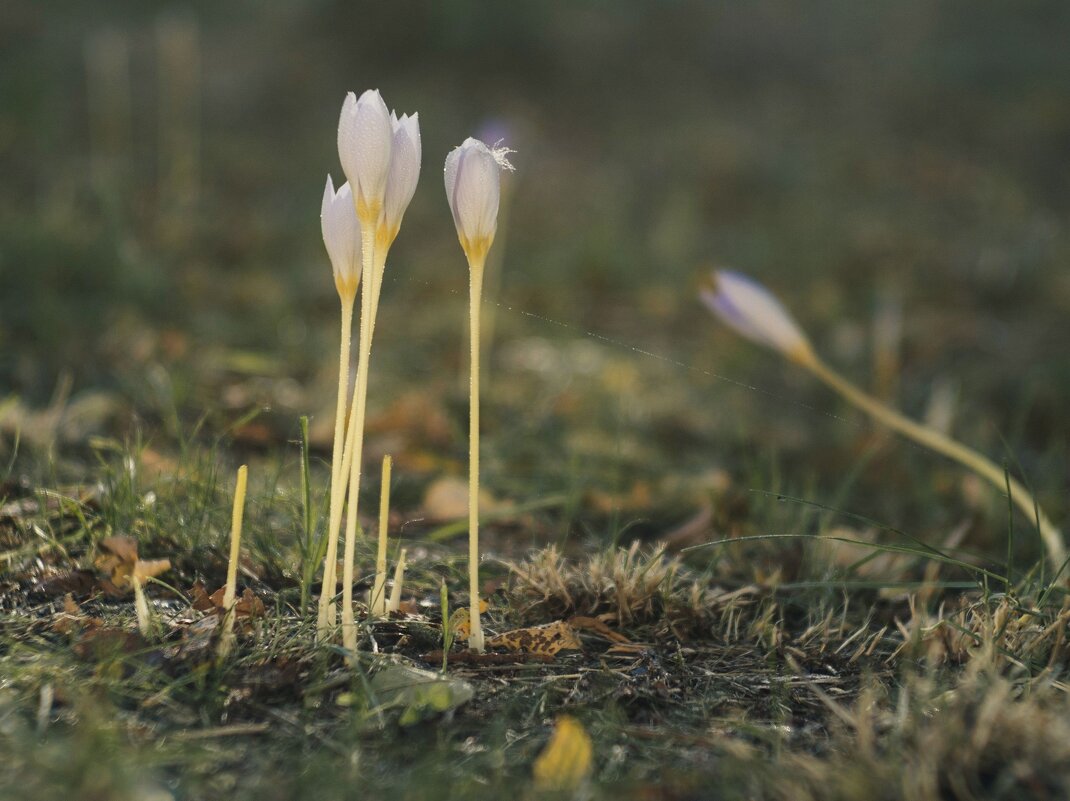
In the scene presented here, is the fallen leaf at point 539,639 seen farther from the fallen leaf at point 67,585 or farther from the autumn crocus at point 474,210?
the fallen leaf at point 67,585

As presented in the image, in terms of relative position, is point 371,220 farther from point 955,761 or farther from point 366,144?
point 955,761

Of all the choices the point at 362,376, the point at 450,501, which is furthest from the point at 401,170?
the point at 450,501

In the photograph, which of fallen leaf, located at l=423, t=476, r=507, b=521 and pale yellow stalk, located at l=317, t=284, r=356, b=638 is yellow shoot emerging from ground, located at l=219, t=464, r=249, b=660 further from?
fallen leaf, located at l=423, t=476, r=507, b=521

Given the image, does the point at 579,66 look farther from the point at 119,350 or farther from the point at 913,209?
the point at 119,350

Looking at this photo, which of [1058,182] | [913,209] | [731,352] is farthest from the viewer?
[1058,182]

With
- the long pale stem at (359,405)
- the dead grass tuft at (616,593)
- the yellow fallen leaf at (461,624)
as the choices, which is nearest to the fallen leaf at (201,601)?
the long pale stem at (359,405)

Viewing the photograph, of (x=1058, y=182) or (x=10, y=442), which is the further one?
(x=1058, y=182)

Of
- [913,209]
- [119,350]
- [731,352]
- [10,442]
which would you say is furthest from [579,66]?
[10,442]
